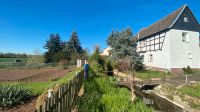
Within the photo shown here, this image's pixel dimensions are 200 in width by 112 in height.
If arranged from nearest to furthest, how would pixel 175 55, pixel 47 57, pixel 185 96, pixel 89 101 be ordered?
pixel 89 101 < pixel 185 96 < pixel 175 55 < pixel 47 57

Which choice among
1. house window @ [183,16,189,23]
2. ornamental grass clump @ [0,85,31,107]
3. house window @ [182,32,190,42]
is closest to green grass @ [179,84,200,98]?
ornamental grass clump @ [0,85,31,107]

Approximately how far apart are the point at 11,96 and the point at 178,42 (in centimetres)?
2416

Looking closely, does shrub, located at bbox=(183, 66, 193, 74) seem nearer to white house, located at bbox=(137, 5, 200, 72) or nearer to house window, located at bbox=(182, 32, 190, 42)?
white house, located at bbox=(137, 5, 200, 72)

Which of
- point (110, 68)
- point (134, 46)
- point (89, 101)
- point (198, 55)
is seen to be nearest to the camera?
point (89, 101)

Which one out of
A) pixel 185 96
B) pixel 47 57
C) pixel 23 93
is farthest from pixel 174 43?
pixel 47 57

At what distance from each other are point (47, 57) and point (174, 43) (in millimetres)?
35736

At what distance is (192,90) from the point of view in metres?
16.1

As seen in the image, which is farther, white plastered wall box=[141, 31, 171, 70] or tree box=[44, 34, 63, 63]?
tree box=[44, 34, 63, 63]

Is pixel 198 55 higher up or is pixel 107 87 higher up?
pixel 198 55

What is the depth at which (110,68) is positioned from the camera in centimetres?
2584

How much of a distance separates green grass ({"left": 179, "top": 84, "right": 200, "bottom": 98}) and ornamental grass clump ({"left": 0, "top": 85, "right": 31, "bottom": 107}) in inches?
461

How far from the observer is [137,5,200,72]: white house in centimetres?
2723

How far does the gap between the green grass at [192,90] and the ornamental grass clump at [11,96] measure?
1172 cm

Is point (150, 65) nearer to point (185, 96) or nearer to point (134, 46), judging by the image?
point (134, 46)
